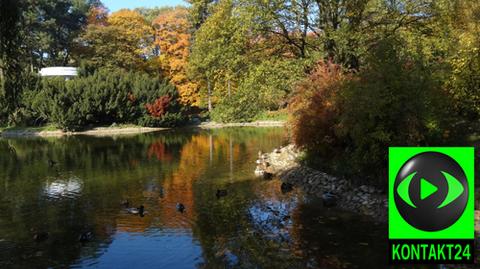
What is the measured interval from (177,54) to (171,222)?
4981 cm

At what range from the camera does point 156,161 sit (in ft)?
95.7

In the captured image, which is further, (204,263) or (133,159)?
(133,159)

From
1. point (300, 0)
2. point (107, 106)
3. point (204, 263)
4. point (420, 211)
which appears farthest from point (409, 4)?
point (107, 106)

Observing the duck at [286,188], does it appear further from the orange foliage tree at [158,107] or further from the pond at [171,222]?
the orange foliage tree at [158,107]

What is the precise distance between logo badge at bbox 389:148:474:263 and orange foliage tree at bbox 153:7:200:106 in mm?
56686

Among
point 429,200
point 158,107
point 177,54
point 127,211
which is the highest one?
point 177,54

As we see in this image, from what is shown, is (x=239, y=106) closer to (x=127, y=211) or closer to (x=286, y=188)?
(x=286, y=188)

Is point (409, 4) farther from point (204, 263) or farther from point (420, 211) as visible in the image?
point (420, 211)

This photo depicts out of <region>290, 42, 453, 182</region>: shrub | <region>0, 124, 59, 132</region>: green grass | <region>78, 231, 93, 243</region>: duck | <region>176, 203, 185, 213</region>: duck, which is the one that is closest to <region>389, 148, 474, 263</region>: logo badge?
<region>290, 42, 453, 182</region>: shrub

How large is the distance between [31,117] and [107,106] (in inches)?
352

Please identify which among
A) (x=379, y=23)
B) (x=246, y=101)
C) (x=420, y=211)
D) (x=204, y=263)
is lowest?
(x=204, y=263)

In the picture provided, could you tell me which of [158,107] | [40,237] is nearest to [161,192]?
[40,237]

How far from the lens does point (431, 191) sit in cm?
534

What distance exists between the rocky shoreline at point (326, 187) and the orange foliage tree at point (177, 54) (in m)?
37.4
